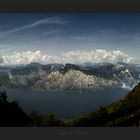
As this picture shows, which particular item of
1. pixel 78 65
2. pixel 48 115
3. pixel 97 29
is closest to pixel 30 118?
pixel 48 115

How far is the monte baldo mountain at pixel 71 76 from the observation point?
679 centimetres

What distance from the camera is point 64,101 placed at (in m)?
6.79

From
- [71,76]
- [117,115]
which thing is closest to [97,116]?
[117,115]

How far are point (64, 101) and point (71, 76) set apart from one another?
30 centimetres

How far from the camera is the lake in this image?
264 inches

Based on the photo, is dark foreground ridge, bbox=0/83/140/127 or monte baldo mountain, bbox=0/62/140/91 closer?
dark foreground ridge, bbox=0/83/140/127

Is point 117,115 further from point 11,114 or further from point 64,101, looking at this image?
point 11,114

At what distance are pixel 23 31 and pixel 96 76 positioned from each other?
945mm

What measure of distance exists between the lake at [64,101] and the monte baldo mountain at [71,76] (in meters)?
0.08

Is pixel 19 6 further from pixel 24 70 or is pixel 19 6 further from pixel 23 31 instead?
pixel 24 70

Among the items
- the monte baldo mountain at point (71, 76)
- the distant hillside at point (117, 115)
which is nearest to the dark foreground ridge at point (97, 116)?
the distant hillside at point (117, 115)

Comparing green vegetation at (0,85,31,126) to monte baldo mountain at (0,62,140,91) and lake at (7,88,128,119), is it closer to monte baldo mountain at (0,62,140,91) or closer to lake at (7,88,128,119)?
lake at (7,88,128,119)

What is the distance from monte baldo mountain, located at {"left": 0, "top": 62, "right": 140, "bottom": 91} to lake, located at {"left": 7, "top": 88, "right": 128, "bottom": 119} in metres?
0.08

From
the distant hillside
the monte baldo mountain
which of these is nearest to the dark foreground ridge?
the distant hillside
